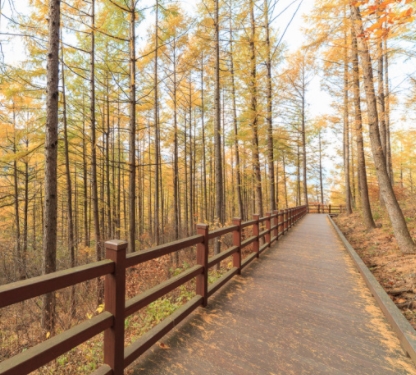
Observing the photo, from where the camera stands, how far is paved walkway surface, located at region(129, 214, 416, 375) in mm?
2271

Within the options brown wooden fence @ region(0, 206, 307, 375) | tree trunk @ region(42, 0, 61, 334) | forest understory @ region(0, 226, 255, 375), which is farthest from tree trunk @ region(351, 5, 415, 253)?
tree trunk @ region(42, 0, 61, 334)

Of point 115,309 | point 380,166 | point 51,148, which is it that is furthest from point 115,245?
point 380,166

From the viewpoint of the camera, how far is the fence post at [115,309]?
6.49 ft

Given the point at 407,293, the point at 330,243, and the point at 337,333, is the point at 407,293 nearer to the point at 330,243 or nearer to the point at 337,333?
the point at 337,333

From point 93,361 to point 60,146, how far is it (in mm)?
8770

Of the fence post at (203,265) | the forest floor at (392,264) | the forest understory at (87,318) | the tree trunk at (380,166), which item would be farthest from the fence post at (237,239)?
the tree trunk at (380,166)

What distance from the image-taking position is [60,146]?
9.44 metres

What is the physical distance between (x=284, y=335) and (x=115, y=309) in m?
2.05

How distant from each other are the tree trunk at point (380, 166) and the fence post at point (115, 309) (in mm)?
7265

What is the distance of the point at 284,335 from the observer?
9.16 ft

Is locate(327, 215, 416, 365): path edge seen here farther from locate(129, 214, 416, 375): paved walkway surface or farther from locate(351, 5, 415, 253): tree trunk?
locate(351, 5, 415, 253): tree trunk

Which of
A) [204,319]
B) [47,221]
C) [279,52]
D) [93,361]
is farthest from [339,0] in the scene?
[93,361]

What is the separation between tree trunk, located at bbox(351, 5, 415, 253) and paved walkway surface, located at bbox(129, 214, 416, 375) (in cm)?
281

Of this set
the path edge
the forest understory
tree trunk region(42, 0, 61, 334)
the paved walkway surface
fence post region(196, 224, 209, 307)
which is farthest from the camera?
tree trunk region(42, 0, 61, 334)
